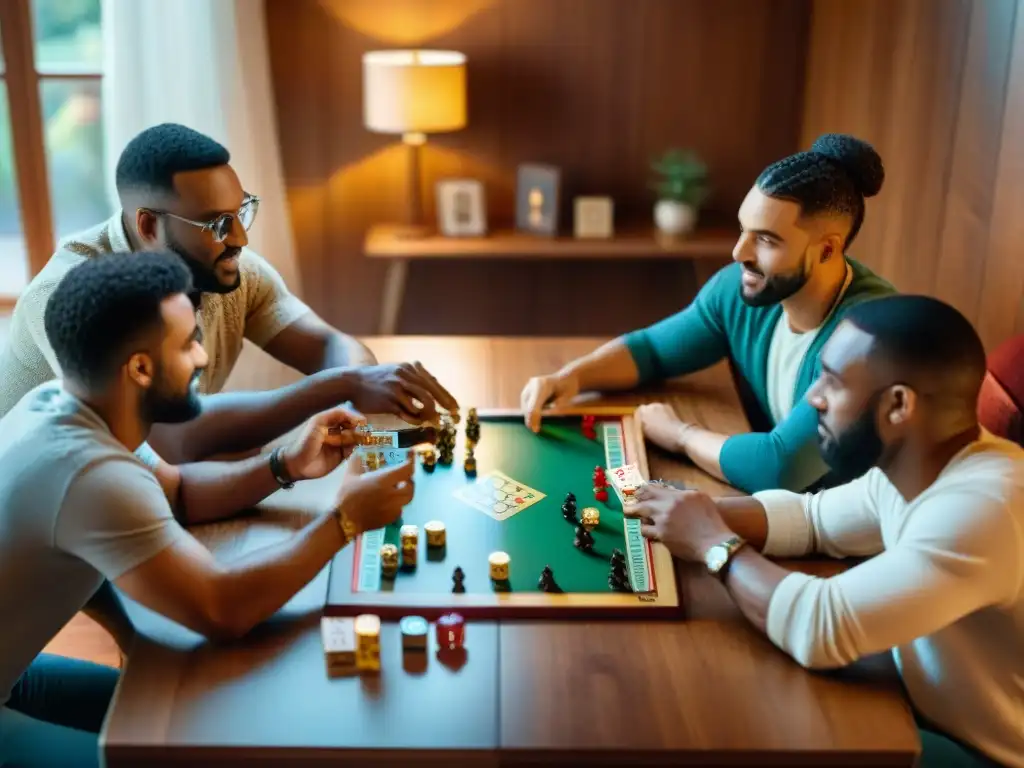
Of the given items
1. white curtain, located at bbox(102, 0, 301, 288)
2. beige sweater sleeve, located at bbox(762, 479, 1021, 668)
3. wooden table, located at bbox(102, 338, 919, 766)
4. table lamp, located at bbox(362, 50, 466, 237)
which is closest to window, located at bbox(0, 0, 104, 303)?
white curtain, located at bbox(102, 0, 301, 288)

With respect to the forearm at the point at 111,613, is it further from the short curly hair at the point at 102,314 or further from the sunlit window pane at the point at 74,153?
the sunlit window pane at the point at 74,153

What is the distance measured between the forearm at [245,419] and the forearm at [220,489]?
0.56 ft

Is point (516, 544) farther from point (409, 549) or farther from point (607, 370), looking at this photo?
point (607, 370)

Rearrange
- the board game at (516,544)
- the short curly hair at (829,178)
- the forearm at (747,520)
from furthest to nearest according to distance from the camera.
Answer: the short curly hair at (829,178) < the forearm at (747,520) < the board game at (516,544)

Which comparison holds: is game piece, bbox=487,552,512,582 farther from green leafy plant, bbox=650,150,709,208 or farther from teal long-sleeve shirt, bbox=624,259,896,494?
green leafy plant, bbox=650,150,709,208

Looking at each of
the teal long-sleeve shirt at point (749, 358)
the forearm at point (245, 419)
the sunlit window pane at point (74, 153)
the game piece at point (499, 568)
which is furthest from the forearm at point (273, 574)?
the sunlit window pane at point (74, 153)

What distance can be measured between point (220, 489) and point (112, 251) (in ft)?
1.82

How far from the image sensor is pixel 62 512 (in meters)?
1.42

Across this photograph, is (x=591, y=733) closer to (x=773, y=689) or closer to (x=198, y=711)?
(x=773, y=689)

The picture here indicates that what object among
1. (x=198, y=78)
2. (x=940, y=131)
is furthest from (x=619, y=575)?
(x=198, y=78)

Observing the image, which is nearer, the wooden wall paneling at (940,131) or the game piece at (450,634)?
the game piece at (450,634)

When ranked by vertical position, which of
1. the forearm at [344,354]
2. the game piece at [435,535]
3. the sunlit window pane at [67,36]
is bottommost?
the game piece at [435,535]

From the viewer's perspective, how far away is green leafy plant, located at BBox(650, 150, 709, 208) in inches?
144

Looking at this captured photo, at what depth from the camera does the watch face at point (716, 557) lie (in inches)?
60.8
